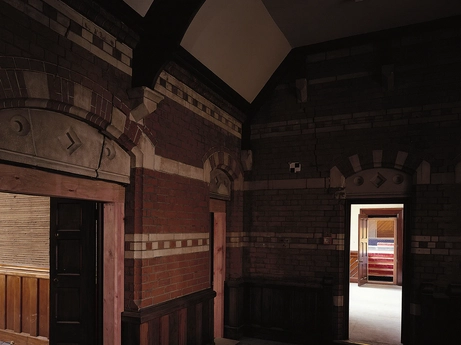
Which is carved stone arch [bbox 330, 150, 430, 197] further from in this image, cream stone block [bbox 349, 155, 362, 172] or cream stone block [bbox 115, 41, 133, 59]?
cream stone block [bbox 115, 41, 133, 59]

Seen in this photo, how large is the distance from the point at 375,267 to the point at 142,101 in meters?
11.1

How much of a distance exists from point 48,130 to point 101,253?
139 centimetres

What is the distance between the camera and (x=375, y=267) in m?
12.1

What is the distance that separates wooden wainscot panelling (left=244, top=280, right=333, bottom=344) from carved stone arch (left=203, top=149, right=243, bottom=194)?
1803 mm

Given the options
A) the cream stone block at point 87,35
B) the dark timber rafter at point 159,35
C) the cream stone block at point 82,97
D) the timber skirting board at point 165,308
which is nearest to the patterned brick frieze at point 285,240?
the timber skirting board at point 165,308

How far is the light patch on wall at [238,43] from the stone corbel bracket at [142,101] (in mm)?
862

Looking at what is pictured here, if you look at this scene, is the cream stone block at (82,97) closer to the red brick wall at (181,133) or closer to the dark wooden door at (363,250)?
the red brick wall at (181,133)

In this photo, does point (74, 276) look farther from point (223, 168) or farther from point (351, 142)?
point (351, 142)

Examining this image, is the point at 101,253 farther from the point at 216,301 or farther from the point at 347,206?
the point at 347,206

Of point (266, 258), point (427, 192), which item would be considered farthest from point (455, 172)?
point (266, 258)

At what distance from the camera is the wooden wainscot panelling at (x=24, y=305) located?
16.8 feet

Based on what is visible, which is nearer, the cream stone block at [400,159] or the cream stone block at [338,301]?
the cream stone block at [400,159]

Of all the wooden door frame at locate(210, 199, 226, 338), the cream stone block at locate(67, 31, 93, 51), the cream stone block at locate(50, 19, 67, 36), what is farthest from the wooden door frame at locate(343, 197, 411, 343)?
the cream stone block at locate(50, 19, 67, 36)

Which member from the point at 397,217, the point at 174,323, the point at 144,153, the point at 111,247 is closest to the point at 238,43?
the point at 144,153
